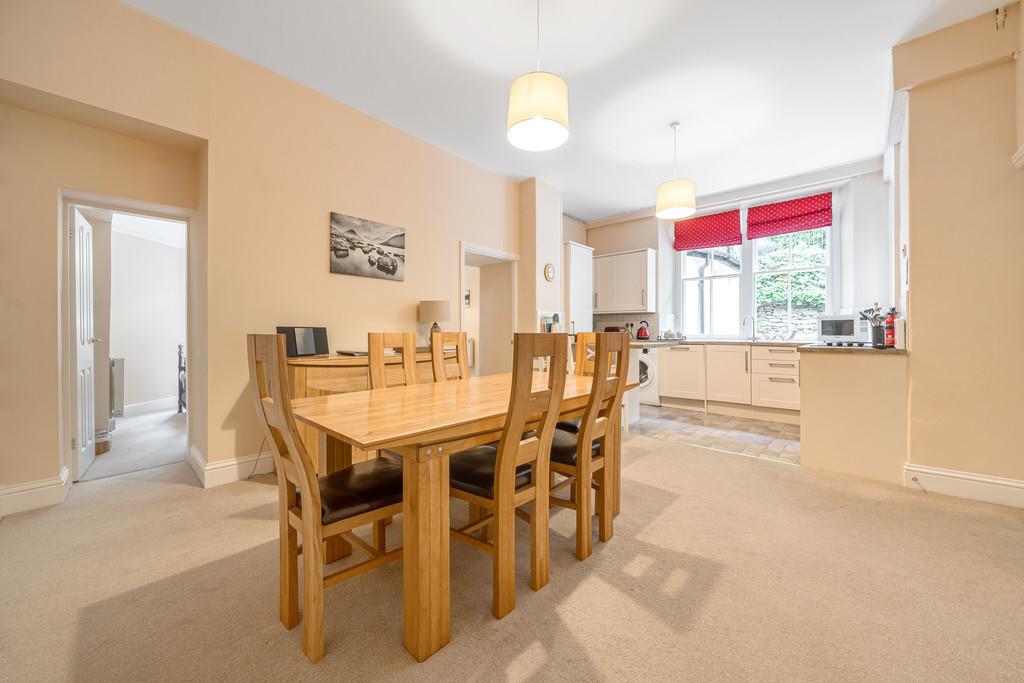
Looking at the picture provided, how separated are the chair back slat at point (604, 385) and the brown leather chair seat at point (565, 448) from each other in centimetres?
8

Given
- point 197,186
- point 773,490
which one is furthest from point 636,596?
point 197,186

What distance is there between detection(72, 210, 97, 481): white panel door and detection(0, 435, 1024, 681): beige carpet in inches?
23.7

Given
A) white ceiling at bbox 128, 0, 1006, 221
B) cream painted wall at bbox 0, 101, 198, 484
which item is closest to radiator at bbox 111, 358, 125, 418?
cream painted wall at bbox 0, 101, 198, 484

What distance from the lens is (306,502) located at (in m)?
1.20

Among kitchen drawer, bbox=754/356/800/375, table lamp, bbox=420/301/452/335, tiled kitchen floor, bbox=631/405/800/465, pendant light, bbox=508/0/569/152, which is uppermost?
pendant light, bbox=508/0/569/152

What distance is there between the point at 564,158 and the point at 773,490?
3.59 meters

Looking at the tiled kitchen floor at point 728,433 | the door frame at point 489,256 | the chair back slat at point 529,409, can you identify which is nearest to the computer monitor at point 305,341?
the door frame at point 489,256

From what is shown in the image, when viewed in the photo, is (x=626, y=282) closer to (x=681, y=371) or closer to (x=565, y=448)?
(x=681, y=371)

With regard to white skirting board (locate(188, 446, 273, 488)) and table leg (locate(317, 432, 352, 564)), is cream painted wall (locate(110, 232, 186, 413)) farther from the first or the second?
table leg (locate(317, 432, 352, 564))

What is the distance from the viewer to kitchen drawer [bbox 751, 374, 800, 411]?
452 cm

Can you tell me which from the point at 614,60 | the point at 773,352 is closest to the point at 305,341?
the point at 614,60

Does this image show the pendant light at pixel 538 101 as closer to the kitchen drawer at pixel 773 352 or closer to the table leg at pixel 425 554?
the table leg at pixel 425 554

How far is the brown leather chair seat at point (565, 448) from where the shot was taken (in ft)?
6.16

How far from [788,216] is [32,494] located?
731cm
